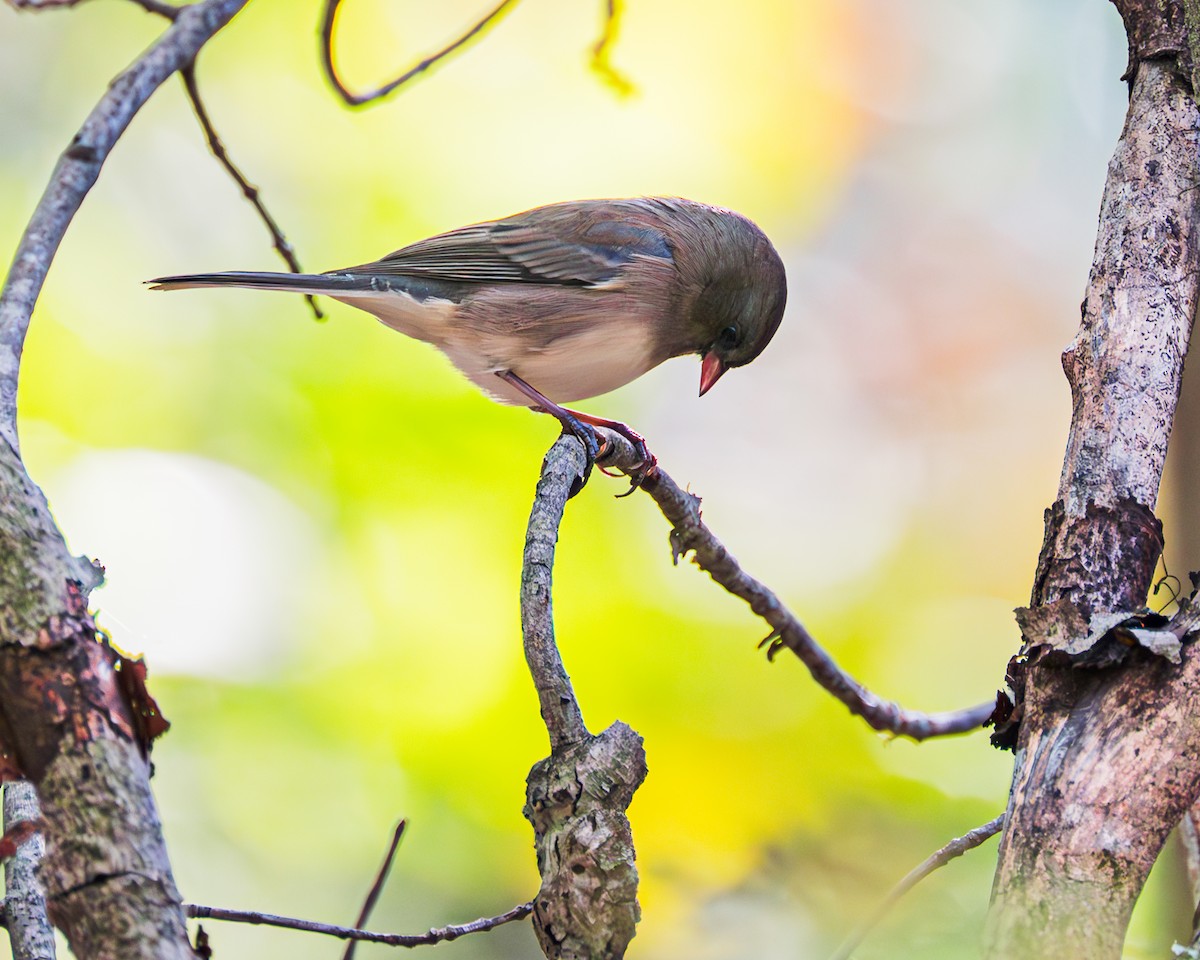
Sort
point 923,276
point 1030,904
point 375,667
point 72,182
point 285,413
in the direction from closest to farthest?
point 1030,904 → point 72,182 → point 375,667 → point 285,413 → point 923,276

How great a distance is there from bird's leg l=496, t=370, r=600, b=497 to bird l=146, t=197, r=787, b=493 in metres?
0.01

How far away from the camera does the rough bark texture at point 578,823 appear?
104 centimetres

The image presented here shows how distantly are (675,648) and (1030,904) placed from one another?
79.1 inches

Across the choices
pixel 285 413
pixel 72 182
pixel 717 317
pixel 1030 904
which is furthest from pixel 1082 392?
pixel 285 413

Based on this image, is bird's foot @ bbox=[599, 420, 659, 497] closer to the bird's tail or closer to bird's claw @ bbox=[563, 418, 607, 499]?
bird's claw @ bbox=[563, 418, 607, 499]

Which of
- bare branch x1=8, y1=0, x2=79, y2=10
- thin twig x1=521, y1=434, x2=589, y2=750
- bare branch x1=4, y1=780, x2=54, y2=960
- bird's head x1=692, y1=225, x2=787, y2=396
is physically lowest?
bare branch x1=4, y1=780, x2=54, y2=960

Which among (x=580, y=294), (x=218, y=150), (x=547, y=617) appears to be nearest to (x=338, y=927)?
(x=547, y=617)

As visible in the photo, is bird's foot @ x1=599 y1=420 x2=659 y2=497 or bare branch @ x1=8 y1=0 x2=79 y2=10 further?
bird's foot @ x1=599 y1=420 x2=659 y2=497

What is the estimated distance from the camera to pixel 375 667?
9.81 ft

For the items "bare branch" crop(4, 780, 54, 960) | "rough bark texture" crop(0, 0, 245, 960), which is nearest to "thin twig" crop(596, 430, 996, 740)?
"bare branch" crop(4, 780, 54, 960)

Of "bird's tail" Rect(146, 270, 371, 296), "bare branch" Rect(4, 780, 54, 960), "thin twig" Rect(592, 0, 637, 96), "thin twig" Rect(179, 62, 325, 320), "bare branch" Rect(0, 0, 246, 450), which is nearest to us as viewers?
"bare branch" Rect(0, 0, 246, 450)

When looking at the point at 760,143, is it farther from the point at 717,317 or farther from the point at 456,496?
the point at 456,496

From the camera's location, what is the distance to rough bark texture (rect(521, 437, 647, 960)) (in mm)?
1045

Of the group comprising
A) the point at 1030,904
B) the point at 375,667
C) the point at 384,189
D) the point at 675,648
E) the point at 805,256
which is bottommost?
the point at 1030,904
